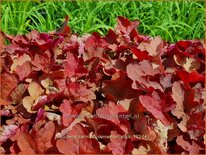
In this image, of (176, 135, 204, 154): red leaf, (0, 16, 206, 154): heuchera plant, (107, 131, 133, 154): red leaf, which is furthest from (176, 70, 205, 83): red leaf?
(107, 131, 133, 154): red leaf

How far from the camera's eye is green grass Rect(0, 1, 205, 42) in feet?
10.4

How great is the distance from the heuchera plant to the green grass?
125cm

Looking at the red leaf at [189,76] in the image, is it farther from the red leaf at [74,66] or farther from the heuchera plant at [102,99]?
the red leaf at [74,66]

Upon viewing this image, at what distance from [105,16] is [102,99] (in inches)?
72.0

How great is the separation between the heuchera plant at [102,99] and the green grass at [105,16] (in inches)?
49.3

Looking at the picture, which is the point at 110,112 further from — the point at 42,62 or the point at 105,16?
the point at 105,16

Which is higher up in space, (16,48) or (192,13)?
(16,48)

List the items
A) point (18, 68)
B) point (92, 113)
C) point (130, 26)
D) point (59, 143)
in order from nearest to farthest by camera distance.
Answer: point (59, 143)
point (92, 113)
point (18, 68)
point (130, 26)

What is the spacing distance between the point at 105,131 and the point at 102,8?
204 cm

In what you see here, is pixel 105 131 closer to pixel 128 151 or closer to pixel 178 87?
pixel 128 151

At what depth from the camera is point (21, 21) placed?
3.27m

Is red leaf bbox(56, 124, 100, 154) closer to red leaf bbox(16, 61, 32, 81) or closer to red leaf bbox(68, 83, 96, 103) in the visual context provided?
red leaf bbox(68, 83, 96, 103)

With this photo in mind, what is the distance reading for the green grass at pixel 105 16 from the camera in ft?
10.4

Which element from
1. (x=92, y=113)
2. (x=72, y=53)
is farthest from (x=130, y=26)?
(x=92, y=113)
